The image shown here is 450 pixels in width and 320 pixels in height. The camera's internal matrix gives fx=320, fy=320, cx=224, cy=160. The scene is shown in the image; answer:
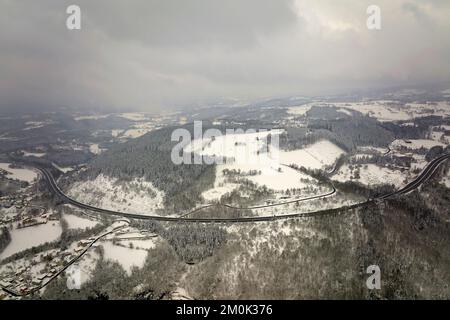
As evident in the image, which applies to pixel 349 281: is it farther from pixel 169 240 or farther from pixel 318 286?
pixel 169 240

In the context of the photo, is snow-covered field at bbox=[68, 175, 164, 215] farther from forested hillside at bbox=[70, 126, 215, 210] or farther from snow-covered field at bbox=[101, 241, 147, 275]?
snow-covered field at bbox=[101, 241, 147, 275]

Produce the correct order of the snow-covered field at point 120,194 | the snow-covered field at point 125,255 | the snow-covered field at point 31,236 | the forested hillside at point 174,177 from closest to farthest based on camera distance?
the snow-covered field at point 125,255, the snow-covered field at point 31,236, the snow-covered field at point 120,194, the forested hillside at point 174,177

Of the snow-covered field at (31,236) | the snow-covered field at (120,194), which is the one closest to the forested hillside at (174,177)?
the snow-covered field at (120,194)

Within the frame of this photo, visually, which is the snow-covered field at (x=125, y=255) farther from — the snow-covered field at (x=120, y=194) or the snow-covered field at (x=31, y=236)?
the snow-covered field at (x=120, y=194)

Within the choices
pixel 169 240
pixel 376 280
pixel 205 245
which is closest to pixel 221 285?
pixel 205 245

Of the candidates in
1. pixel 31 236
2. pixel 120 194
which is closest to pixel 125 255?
pixel 31 236

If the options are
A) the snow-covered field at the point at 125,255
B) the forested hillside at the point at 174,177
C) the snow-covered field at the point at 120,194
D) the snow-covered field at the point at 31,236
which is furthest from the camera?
the forested hillside at the point at 174,177

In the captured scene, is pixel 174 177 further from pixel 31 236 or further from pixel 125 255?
pixel 125 255
